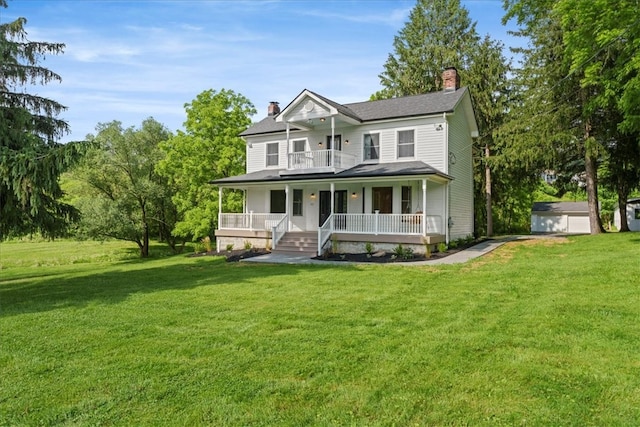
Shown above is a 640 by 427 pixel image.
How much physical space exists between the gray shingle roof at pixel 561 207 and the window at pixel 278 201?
89.1ft

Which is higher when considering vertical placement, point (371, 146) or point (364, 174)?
point (371, 146)

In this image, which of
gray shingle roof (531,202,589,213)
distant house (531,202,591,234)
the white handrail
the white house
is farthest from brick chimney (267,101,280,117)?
gray shingle roof (531,202,589,213)

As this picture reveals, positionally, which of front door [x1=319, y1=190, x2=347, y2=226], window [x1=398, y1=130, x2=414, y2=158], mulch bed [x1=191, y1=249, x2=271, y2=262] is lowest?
mulch bed [x1=191, y1=249, x2=271, y2=262]

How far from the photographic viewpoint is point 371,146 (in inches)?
741

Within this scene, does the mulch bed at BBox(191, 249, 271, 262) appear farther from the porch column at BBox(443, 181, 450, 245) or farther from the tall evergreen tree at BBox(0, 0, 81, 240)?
the porch column at BBox(443, 181, 450, 245)

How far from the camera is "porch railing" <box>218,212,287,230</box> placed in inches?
768

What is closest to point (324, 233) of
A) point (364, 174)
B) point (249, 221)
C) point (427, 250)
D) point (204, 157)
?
point (364, 174)

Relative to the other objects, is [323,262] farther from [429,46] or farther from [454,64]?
[429,46]

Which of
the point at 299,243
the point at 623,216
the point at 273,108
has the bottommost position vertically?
the point at 299,243

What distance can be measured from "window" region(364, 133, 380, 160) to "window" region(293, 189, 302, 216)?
372 centimetres

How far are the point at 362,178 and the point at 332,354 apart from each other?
12.2 m

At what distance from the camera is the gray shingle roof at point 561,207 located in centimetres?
3531

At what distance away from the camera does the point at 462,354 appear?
4.49 m

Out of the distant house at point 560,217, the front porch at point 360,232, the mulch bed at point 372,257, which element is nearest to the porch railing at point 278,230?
the front porch at point 360,232
